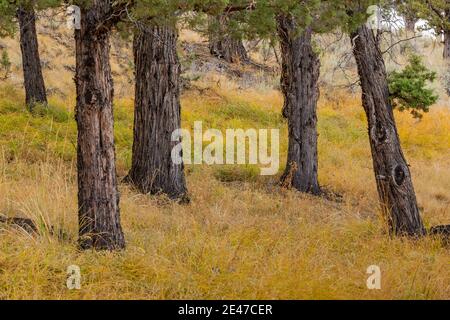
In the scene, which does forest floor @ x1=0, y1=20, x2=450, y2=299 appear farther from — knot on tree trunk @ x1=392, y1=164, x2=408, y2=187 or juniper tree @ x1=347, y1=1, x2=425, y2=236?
knot on tree trunk @ x1=392, y1=164, x2=408, y2=187

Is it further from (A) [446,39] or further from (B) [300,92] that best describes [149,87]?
(A) [446,39]

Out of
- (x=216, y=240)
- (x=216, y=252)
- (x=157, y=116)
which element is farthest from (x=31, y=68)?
(x=216, y=252)

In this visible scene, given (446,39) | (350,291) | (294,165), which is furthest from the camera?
(446,39)

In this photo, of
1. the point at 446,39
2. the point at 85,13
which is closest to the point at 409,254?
the point at 85,13

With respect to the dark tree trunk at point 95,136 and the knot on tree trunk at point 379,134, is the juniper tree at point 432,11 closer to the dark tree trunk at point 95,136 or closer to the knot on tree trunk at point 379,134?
the knot on tree trunk at point 379,134

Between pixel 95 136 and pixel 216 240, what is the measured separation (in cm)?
151

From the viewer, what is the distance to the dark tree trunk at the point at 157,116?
868 cm

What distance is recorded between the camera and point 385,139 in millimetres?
7297

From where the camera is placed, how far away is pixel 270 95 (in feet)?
57.2

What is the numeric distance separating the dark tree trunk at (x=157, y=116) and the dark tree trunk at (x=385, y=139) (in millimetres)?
2787

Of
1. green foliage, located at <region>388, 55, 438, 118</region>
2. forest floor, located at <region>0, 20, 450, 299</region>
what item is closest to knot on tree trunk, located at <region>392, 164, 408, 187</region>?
forest floor, located at <region>0, 20, 450, 299</region>
